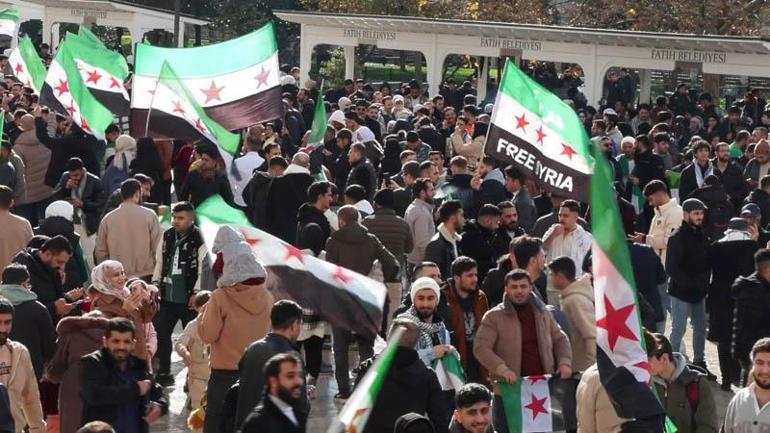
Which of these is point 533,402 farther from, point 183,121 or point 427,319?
point 183,121

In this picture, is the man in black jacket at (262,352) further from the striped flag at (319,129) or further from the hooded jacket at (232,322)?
the striped flag at (319,129)

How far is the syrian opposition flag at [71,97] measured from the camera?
62.5 ft

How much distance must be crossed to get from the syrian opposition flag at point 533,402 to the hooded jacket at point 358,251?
2.67 m

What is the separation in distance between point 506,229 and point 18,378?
17.9 ft

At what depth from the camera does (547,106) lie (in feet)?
45.5

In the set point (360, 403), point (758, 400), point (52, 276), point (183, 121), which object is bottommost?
point (183, 121)

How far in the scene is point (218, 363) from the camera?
9992mm

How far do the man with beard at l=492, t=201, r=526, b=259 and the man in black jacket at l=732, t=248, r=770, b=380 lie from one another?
1.84 metres

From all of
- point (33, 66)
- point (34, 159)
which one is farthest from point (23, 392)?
point (33, 66)

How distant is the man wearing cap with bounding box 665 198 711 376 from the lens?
13.9 metres

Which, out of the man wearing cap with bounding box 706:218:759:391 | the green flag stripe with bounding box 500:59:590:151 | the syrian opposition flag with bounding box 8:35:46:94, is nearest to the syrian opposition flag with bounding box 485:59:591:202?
the green flag stripe with bounding box 500:59:590:151

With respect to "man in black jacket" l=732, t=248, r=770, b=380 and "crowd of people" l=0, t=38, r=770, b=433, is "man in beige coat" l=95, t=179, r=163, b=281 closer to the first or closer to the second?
"crowd of people" l=0, t=38, r=770, b=433

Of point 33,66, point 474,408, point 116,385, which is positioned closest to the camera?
point 474,408

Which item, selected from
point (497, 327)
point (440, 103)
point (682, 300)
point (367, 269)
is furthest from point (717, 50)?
point (497, 327)
